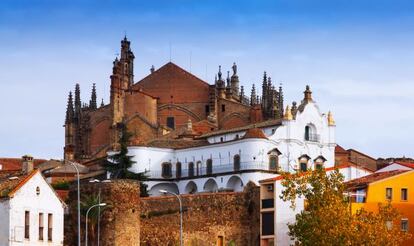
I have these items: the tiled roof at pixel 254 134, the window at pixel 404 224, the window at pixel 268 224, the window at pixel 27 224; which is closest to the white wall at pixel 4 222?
the window at pixel 27 224

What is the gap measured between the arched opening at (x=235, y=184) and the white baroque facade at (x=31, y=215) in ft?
126

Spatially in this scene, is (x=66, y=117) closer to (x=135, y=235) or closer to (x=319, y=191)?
(x=135, y=235)

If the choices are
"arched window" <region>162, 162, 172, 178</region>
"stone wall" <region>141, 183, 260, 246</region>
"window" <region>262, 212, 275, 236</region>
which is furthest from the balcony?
"window" <region>262, 212, 275, 236</region>

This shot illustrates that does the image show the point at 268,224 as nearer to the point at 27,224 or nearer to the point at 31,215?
the point at 31,215

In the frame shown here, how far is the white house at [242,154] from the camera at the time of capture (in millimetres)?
139750

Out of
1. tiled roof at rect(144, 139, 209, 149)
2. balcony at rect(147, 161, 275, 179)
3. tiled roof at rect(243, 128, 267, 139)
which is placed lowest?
balcony at rect(147, 161, 275, 179)

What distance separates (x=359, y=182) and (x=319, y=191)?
14258 mm

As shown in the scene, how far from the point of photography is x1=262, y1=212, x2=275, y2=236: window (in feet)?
402

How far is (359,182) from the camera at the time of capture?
121 m

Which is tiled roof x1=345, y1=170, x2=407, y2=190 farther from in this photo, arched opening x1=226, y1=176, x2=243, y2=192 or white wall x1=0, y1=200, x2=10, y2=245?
white wall x1=0, y1=200, x2=10, y2=245

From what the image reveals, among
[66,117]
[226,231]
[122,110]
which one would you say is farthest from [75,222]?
[66,117]

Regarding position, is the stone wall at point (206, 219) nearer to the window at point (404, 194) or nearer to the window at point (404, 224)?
the window at point (404, 194)

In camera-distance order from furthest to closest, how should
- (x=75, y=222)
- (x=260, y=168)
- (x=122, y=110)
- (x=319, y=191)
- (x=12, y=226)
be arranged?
(x=122, y=110) < (x=260, y=168) < (x=75, y=222) < (x=319, y=191) < (x=12, y=226)

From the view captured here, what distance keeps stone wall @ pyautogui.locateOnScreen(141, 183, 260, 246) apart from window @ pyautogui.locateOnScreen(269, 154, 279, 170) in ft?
45.5
